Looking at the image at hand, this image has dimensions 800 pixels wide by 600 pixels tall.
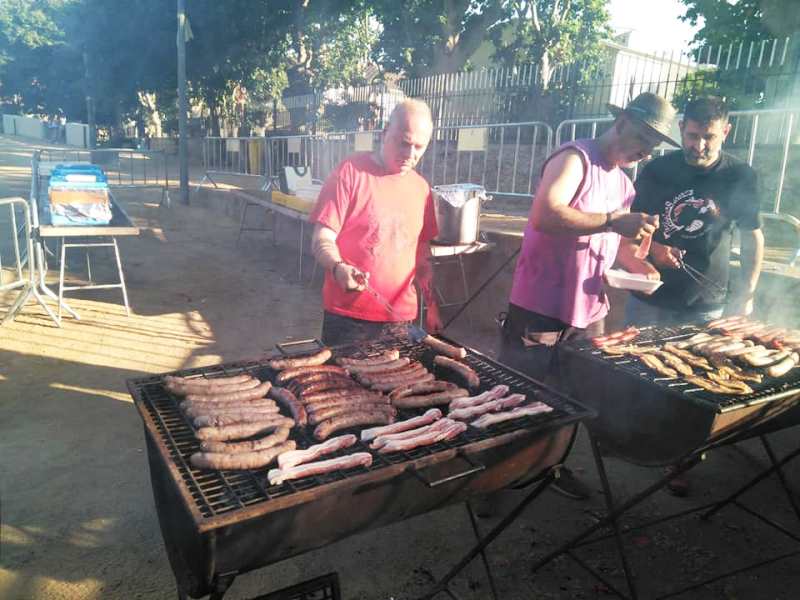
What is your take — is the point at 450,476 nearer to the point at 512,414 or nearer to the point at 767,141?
the point at 512,414

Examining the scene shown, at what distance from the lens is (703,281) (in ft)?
12.6

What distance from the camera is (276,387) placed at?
2555 mm

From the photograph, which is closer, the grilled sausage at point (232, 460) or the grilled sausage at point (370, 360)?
the grilled sausage at point (232, 460)

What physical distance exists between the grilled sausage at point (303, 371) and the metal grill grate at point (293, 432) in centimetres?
12

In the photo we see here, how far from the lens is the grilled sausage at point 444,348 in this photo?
298cm

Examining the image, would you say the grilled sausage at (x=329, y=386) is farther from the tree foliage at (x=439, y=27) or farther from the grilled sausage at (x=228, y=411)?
the tree foliage at (x=439, y=27)

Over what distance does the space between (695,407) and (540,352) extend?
1.11 metres

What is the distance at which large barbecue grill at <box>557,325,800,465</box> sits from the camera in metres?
2.46

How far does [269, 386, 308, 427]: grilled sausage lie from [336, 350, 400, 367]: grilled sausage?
16.6 inches

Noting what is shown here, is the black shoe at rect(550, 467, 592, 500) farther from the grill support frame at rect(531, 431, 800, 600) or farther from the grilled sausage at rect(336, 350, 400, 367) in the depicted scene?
the grilled sausage at rect(336, 350, 400, 367)

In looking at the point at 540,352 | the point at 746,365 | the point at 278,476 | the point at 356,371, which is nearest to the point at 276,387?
the point at 356,371

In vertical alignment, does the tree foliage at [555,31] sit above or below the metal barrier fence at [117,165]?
above

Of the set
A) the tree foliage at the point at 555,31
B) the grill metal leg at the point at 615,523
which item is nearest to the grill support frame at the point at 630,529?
the grill metal leg at the point at 615,523

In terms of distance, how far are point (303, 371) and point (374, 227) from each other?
103 centimetres
